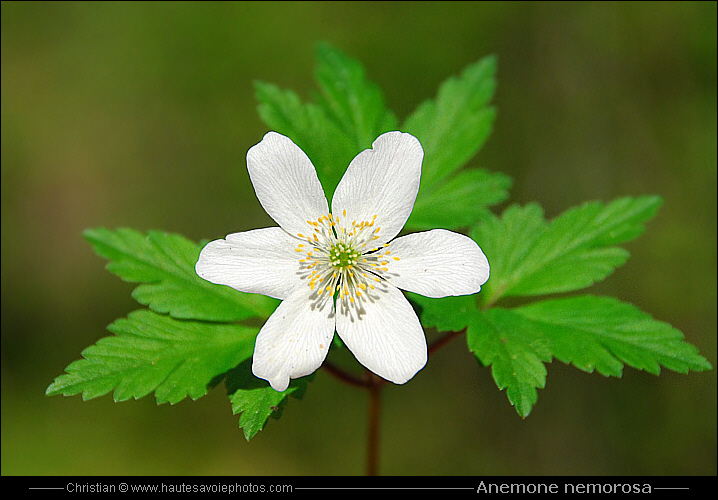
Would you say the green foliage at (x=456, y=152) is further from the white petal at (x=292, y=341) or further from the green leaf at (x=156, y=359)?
the green leaf at (x=156, y=359)

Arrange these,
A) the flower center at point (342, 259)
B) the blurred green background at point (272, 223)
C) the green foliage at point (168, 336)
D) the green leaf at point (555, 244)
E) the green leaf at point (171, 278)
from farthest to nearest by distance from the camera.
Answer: the blurred green background at point (272, 223) < the green leaf at point (555, 244) < the green leaf at point (171, 278) < the flower center at point (342, 259) < the green foliage at point (168, 336)

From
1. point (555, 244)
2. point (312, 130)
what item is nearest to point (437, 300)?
point (555, 244)

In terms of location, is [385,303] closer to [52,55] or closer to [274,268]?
[274,268]

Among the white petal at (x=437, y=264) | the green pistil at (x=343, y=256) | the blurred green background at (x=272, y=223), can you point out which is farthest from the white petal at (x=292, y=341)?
the blurred green background at (x=272, y=223)

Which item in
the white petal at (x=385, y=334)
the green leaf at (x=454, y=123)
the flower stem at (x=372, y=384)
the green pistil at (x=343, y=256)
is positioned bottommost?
the flower stem at (x=372, y=384)

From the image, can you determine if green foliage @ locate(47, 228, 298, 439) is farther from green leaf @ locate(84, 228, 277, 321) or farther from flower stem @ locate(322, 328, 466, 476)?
flower stem @ locate(322, 328, 466, 476)

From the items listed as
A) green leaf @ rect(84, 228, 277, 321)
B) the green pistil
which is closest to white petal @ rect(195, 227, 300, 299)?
the green pistil

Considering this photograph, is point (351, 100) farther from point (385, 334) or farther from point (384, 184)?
point (385, 334)
